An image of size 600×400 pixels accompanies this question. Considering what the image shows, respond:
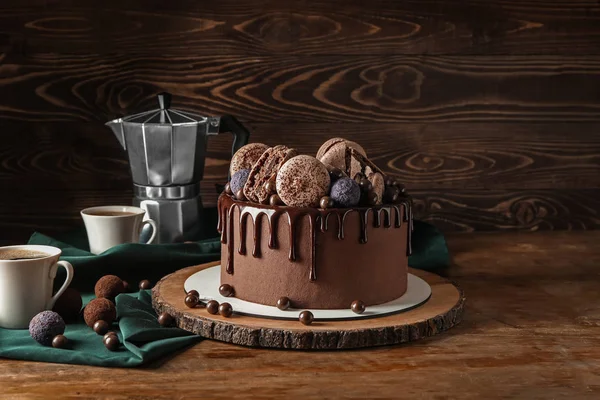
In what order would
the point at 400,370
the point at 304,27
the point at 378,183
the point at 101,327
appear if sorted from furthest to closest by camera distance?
the point at 304,27 < the point at 378,183 < the point at 101,327 < the point at 400,370

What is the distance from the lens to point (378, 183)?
4.04ft

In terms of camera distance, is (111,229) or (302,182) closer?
(302,182)

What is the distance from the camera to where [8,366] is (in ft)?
3.33

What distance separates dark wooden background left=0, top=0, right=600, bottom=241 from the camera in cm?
184

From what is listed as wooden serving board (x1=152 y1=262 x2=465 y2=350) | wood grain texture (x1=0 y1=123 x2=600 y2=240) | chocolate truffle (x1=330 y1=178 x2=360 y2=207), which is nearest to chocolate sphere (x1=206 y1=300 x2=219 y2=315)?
wooden serving board (x1=152 y1=262 x2=465 y2=350)

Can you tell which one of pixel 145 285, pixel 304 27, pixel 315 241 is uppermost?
pixel 304 27

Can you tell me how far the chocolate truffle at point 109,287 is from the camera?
130cm

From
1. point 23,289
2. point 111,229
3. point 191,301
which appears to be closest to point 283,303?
point 191,301

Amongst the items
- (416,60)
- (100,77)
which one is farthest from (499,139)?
(100,77)

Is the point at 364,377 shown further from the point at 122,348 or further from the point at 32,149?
the point at 32,149

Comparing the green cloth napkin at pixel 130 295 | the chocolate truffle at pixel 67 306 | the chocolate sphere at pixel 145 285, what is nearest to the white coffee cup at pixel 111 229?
the green cloth napkin at pixel 130 295

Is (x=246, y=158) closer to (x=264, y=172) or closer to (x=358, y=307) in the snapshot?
(x=264, y=172)

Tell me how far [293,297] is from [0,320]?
0.42m

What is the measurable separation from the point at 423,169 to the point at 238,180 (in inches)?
31.2
